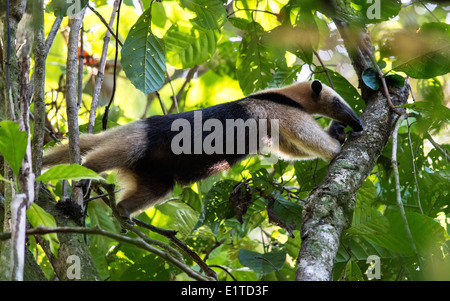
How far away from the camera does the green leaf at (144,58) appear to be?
371cm

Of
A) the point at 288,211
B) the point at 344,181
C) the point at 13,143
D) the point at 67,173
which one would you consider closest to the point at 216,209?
the point at 288,211

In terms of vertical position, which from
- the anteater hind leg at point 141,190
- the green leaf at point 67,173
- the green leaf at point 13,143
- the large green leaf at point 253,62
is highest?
the large green leaf at point 253,62

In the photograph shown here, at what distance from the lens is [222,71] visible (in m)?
5.74

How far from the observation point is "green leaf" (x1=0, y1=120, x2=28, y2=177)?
1853 millimetres

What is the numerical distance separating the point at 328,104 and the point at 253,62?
0.87 meters

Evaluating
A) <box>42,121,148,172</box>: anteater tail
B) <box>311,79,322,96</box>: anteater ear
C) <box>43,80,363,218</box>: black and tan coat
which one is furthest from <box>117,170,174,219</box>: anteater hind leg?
<box>311,79,322,96</box>: anteater ear

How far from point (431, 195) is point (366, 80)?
103 cm

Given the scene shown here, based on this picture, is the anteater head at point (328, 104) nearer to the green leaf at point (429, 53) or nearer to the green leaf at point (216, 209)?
Answer: the green leaf at point (429, 53)

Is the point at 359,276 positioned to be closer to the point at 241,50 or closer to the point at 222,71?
the point at 241,50

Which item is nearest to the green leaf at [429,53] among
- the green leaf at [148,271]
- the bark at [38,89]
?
the green leaf at [148,271]
